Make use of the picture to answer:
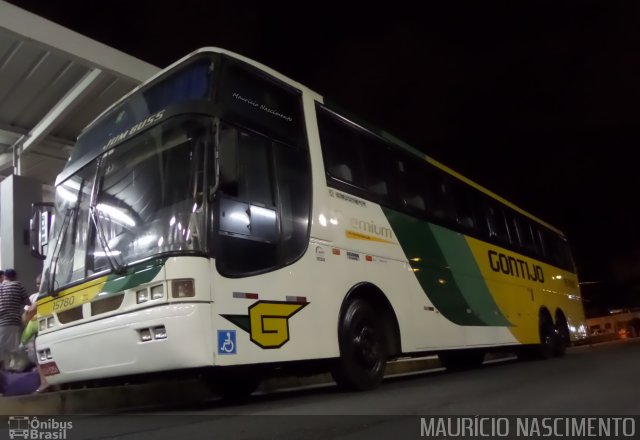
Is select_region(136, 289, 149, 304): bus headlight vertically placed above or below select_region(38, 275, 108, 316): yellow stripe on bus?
below

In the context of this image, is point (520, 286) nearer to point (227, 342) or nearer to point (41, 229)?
point (227, 342)

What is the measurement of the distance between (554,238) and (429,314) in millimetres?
9663

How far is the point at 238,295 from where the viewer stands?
16.1 feet

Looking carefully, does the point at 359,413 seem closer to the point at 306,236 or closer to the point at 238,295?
the point at 238,295

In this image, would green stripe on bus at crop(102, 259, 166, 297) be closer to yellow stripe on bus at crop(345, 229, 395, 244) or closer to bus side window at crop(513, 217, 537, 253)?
yellow stripe on bus at crop(345, 229, 395, 244)

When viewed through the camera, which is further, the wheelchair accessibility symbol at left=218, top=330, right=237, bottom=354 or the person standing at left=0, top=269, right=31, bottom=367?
the person standing at left=0, top=269, right=31, bottom=367

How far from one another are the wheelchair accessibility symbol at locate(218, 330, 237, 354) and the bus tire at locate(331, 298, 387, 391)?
1.47m

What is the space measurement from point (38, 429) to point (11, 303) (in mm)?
4074

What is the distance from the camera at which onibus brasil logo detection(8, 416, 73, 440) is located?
425cm

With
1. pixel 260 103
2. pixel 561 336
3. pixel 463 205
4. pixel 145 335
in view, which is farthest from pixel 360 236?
pixel 561 336

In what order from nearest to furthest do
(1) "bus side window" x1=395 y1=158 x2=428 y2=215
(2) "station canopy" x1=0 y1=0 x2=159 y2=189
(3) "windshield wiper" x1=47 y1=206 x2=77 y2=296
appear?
(3) "windshield wiper" x1=47 y1=206 x2=77 y2=296, (1) "bus side window" x1=395 y1=158 x2=428 y2=215, (2) "station canopy" x1=0 y1=0 x2=159 y2=189

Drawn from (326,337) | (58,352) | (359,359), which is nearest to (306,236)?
(326,337)
